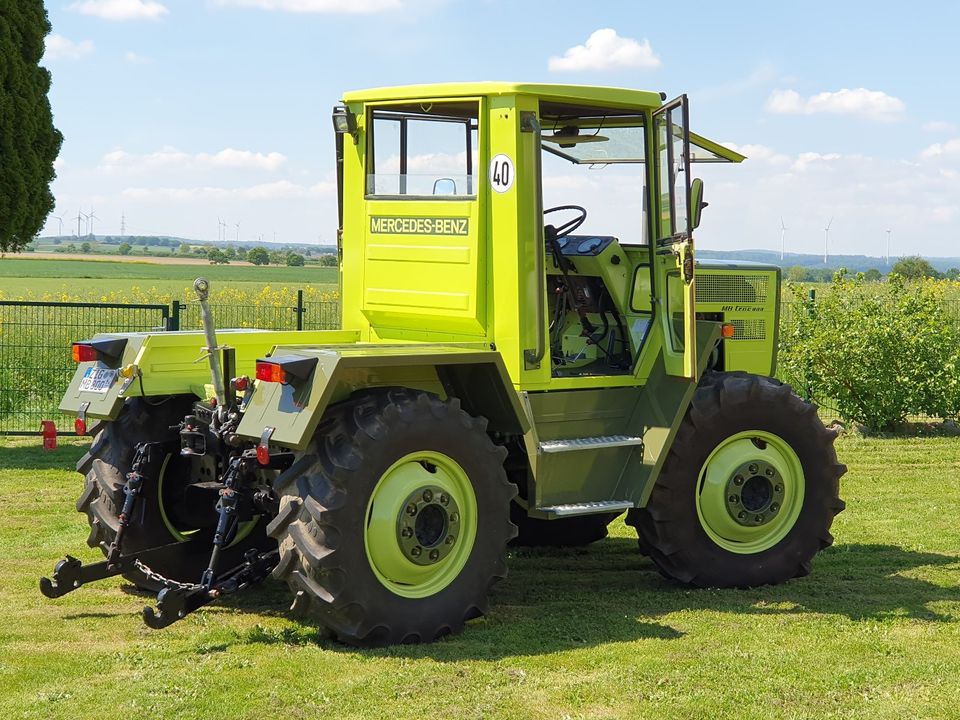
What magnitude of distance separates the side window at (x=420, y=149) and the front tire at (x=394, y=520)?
1406mm

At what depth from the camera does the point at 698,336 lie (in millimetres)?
7207

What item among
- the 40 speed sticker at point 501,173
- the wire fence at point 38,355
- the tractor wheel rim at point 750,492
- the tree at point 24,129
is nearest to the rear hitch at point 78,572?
the 40 speed sticker at point 501,173

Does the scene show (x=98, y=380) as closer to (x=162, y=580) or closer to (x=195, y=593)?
(x=162, y=580)

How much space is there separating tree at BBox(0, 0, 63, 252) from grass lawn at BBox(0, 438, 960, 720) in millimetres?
6560

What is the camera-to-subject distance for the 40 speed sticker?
634cm

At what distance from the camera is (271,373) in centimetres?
563

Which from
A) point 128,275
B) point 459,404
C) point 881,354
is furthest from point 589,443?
point 128,275

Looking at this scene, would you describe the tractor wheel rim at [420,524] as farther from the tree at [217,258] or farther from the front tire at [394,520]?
the tree at [217,258]

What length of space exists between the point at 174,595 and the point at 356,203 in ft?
8.36

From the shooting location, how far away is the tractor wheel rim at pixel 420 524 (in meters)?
5.79

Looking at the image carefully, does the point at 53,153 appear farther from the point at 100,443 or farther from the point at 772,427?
the point at 772,427

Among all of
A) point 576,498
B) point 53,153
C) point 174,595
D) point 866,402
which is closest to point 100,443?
point 174,595

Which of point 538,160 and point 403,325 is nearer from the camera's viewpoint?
point 538,160

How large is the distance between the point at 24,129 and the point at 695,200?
9.55 meters
